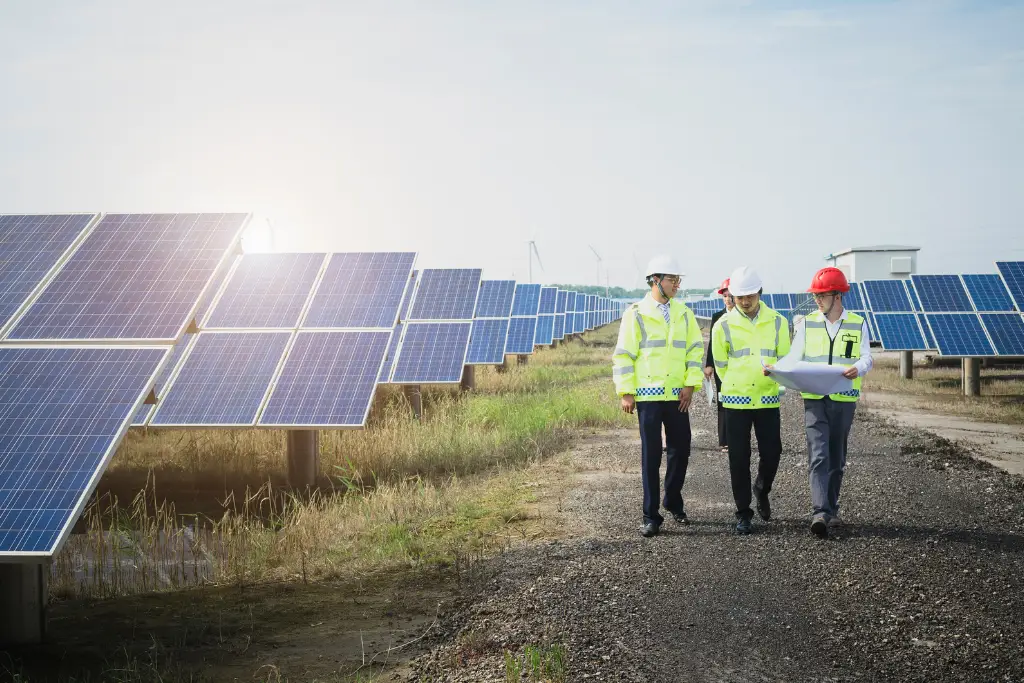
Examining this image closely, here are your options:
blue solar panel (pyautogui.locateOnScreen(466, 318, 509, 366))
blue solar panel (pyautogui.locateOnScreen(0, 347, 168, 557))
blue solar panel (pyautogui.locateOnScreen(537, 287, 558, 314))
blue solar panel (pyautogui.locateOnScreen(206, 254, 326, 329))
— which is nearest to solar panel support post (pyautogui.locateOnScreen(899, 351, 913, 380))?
blue solar panel (pyautogui.locateOnScreen(466, 318, 509, 366))

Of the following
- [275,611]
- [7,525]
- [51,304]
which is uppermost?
[51,304]

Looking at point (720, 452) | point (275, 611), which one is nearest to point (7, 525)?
point (275, 611)

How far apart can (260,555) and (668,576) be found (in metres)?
3.33

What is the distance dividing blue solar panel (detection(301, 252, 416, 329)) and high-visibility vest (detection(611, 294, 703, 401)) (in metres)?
4.56

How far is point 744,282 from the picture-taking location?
7.53m

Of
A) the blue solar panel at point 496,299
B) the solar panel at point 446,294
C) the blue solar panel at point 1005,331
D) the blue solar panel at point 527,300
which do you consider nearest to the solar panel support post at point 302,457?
the solar panel at point 446,294

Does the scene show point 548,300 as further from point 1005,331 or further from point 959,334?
point 1005,331

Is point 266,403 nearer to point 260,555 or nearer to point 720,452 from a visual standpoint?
point 260,555

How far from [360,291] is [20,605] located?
7.26 meters

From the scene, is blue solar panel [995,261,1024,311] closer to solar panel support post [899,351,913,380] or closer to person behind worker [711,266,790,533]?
solar panel support post [899,351,913,380]

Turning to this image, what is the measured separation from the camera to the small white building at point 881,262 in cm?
4381

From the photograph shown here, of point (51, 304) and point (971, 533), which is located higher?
point (51, 304)

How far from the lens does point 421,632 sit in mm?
5629

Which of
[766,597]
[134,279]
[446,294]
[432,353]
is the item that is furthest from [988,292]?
[134,279]
